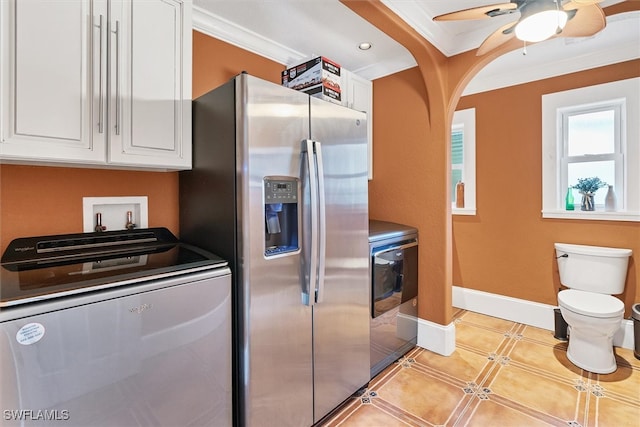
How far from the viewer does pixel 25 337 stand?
87cm

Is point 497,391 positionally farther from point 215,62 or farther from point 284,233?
point 215,62

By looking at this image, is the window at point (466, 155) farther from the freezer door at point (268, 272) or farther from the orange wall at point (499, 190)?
the freezer door at point (268, 272)

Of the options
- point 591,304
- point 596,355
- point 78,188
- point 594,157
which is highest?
point 594,157

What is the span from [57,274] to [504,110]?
350 centimetres

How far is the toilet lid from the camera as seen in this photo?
2.03m

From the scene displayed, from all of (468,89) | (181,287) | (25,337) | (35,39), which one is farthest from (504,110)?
(25,337)

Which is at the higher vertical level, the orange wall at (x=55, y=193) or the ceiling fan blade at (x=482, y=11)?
the ceiling fan blade at (x=482, y=11)

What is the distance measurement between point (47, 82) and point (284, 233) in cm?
112

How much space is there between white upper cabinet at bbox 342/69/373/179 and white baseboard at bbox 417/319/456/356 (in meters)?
1.37

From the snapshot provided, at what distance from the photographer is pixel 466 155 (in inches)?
124

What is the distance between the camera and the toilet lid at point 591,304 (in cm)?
203

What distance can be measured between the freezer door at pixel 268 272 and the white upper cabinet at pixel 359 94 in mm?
1145

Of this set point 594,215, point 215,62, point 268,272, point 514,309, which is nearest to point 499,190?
point 594,215

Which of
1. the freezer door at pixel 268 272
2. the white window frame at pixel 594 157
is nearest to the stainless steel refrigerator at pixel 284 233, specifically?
the freezer door at pixel 268 272
